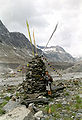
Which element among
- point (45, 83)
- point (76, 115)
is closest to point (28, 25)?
point (45, 83)

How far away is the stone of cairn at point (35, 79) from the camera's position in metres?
11.4

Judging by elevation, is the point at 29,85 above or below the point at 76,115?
below

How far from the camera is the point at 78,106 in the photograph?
7605 millimetres

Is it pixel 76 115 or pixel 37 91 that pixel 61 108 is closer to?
pixel 76 115

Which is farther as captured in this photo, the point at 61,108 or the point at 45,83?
the point at 45,83

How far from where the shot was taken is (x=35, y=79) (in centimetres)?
1163

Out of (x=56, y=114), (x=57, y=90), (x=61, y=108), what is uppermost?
(x=56, y=114)

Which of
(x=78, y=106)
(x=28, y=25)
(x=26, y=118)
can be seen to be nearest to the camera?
(x=26, y=118)

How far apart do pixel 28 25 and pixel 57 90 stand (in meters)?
7.15

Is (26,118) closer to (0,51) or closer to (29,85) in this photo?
(29,85)

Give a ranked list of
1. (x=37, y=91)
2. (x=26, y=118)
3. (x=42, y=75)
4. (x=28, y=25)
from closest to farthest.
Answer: (x=26, y=118), (x=37, y=91), (x=42, y=75), (x=28, y=25)

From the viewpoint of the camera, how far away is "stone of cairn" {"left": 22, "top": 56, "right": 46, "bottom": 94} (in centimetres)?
1137

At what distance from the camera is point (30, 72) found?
39.3 ft

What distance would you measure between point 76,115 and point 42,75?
5868 millimetres
